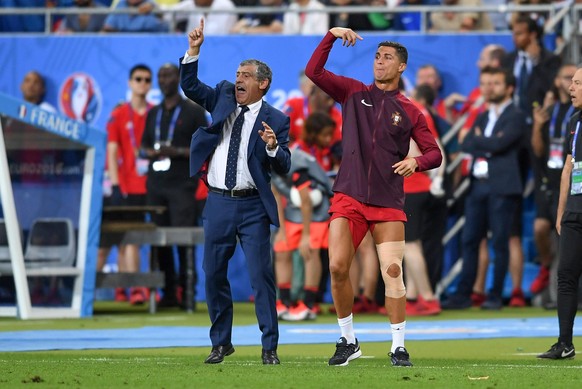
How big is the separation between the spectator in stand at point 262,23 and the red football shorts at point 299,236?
14.4ft

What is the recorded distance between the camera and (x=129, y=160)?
1847cm

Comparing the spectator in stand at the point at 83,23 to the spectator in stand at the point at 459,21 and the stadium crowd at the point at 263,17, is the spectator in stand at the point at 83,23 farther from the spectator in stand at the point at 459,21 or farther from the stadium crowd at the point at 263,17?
the spectator in stand at the point at 459,21

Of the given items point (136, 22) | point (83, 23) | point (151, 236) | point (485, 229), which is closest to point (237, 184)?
point (151, 236)

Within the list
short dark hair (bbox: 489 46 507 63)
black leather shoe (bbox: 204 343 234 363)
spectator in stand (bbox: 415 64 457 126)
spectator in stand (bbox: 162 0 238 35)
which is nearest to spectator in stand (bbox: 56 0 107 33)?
spectator in stand (bbox: 162 0 238 35)

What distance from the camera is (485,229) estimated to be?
1784cm

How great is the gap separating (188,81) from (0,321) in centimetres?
647

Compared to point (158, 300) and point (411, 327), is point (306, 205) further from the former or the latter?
point (158, 300)

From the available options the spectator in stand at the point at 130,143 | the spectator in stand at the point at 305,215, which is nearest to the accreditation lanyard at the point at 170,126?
the spectator in stand at the point at 130,143

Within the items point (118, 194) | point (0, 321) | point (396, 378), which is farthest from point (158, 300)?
point (396, 378)

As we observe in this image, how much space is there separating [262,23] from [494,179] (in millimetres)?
4446

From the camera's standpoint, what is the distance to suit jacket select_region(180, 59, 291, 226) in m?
9.86

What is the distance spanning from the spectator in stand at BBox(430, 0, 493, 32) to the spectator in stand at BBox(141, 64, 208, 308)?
3.90 m

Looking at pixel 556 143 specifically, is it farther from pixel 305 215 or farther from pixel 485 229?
pixel 305 215

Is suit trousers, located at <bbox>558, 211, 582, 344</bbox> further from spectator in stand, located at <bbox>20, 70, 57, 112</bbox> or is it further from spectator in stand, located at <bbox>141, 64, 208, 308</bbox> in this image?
spectator in stand, located at <bbox>20, 70, 57, 112</bbox>
